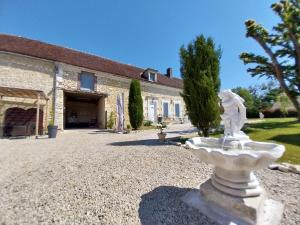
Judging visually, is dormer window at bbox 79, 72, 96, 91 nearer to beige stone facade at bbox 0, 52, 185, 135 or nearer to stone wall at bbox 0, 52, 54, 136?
beige stone facade at bbox 0, 52, 185, 135

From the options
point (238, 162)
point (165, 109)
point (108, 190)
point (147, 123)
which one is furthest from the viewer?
point (165, 109)

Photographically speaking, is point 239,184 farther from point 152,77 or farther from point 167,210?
point 152,77

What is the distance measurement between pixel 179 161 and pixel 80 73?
11458 millimetres

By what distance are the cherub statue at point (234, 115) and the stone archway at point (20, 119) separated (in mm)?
11483

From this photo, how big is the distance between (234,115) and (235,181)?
0.92 metres

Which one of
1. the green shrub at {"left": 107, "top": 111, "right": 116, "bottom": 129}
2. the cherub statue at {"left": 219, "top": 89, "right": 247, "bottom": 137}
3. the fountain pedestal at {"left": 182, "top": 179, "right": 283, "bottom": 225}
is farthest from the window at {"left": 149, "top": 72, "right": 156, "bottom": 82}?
the fountain pedestal at {"left": 182, "top": 179, "right": 283, "bottom": 225}

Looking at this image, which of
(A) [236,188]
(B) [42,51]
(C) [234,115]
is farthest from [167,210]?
(B) [42,51]

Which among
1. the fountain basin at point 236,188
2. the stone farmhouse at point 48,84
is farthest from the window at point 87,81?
the fountain basin at point 236,188

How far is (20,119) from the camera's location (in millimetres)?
10328

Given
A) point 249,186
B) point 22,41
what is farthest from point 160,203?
point 22,41

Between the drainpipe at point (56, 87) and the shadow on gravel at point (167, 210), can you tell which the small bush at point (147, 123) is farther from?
the shadow on gravel at point (167, 210)

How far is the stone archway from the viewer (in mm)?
9797

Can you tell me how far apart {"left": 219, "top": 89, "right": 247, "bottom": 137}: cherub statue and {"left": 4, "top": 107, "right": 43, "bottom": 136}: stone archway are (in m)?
11.5

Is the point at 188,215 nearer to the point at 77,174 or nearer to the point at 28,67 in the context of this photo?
the point at 77,174
